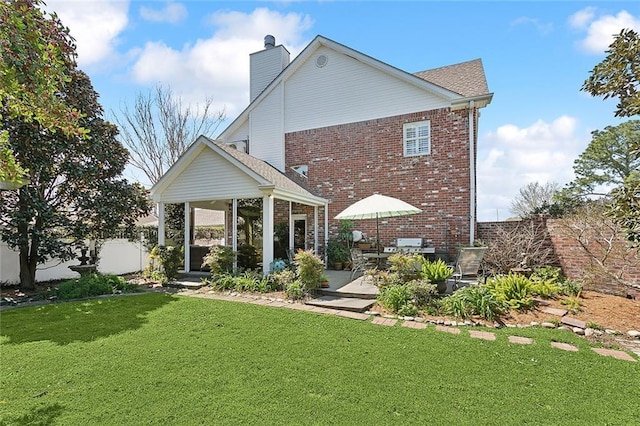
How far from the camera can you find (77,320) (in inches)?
261

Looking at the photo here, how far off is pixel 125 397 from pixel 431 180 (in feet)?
36.3

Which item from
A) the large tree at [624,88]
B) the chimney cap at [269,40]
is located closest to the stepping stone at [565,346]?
the large tree at [624,88]

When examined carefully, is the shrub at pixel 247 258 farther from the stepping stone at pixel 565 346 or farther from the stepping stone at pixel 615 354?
the stepping stone at pixel 615 354

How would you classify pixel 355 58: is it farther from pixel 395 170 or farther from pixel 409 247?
pixel 409 247

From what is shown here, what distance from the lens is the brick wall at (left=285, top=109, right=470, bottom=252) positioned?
11648 mm

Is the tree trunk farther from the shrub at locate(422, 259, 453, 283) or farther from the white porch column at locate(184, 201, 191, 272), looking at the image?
the shrub at locate(422, 259, 453, 283)

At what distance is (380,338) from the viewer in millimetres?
5484

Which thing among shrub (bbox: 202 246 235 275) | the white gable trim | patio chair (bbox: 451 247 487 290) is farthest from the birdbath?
patio chair (bbox: 451 247 487 290)

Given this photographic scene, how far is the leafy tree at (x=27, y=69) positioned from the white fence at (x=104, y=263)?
30.1ft

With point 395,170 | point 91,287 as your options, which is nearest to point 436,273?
point 395,170

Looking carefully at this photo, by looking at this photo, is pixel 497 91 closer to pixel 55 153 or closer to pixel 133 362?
pixel 133 362

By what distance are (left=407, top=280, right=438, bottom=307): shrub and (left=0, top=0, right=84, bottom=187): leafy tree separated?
666 centimetres

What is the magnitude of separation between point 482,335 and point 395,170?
26.3 ft

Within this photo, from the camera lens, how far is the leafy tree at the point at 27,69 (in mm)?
3416
